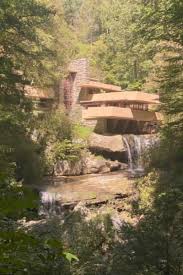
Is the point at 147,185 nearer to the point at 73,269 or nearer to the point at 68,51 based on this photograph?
the point at 73,269

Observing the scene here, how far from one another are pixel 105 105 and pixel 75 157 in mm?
10614

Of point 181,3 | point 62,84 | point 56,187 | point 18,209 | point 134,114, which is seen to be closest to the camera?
point 18,209

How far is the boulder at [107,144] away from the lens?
27.4 m

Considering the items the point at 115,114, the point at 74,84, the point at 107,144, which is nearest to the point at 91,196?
the point at 107,144

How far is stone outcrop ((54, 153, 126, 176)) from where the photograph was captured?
→ 81.8 feet

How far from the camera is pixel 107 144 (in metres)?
27.7

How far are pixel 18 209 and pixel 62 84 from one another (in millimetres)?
35359

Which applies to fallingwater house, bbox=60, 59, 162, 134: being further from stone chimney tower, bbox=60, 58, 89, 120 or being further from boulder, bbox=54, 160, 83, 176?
boulder, bbox=54, 160, 83, 176

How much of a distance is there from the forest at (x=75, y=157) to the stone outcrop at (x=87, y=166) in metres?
0.46

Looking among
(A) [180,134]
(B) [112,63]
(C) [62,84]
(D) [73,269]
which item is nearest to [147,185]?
(A) [180,134]

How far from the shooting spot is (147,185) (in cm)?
1900

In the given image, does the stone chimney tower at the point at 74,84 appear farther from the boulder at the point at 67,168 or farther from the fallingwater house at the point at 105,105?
the boulder at the point at 67,168

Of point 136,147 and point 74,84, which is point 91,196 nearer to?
point 136,147

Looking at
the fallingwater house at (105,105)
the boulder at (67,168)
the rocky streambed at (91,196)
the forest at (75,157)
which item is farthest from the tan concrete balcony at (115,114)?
the rocky streambed at (91,196)
